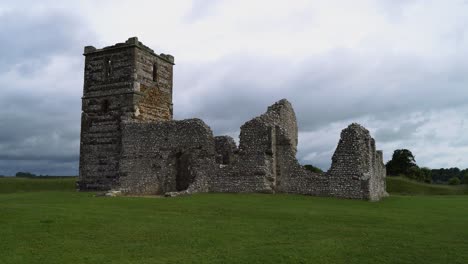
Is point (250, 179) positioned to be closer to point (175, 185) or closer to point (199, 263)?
point (175, 185)

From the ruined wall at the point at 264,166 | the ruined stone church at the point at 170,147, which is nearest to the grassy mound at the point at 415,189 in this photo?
the ruined stone church at the point at 170,147

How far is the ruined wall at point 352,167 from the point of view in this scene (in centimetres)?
2125

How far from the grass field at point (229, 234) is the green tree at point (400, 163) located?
131 feet

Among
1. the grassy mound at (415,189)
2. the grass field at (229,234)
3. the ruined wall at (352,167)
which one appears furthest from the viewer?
the grassy mound at (415,189)

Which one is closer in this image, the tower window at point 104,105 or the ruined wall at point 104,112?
the ruined wall at point 104,112

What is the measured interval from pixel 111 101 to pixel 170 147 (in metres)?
6.33

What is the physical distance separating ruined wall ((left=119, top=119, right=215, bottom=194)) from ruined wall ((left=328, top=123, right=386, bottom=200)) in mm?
6759

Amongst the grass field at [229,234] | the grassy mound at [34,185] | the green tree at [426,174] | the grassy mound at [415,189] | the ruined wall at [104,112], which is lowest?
the grass field at [229,234]

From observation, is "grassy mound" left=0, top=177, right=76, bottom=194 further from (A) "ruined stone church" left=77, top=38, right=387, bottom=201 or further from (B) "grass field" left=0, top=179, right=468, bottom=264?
(B) "grass field" left=0, top=179, right=468, bottom=264

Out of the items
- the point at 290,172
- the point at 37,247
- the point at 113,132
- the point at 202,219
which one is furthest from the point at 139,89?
the point at 37,247

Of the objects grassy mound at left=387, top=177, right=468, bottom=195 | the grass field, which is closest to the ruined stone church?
the grass field

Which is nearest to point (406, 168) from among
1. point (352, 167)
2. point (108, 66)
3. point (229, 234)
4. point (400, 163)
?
point (400, 163)

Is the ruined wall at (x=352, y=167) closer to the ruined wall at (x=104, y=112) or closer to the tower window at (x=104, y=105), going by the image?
the ruined wall at (x=104, y=112)

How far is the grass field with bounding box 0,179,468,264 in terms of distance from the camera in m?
9.09
